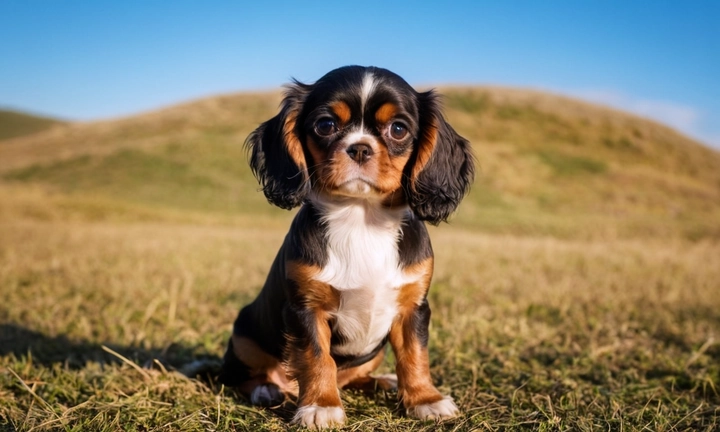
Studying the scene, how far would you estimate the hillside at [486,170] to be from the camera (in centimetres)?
1889

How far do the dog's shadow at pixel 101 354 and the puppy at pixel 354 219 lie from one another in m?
0.63

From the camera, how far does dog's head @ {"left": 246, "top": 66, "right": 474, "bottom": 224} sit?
2.84 metres

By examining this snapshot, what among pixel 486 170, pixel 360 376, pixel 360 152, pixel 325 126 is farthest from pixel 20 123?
pixel 360 152

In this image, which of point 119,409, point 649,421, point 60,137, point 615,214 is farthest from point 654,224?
point 60,137

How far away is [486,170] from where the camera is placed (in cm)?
2712

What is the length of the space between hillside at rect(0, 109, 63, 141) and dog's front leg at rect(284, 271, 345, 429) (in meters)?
60.3

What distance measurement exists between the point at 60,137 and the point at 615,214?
28.8 meters

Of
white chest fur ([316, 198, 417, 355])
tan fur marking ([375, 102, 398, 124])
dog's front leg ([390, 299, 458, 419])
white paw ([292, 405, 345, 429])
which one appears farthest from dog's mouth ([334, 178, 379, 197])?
white paw ([292, 405, 345, 429])

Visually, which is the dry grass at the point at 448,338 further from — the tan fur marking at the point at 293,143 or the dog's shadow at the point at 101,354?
the tan fur marking at the point at 293,143

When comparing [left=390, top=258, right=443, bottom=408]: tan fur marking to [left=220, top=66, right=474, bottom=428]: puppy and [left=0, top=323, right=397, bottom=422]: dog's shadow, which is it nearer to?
[left=220, top=66, right=474, bottom=428]: puppy

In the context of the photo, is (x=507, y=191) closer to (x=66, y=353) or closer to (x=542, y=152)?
(x=542, y=152)

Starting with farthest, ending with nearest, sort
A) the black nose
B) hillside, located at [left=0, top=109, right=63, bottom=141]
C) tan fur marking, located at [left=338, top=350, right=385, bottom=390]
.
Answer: hillside, located at [left=0, top=109, right=63, bottom=141] → tan fur marking, located at [left=338, top=350, right=385, bottom=390] → the black nose

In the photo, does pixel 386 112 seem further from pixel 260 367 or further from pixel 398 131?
pixel 260 367

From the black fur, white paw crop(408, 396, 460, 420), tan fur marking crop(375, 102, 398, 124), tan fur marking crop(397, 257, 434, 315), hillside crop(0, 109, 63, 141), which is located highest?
tan fur marking crop(375, 102, 398, 124)
